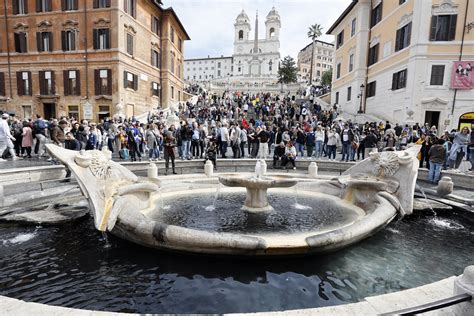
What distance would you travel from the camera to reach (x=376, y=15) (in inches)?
1145

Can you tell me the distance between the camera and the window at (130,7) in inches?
1124

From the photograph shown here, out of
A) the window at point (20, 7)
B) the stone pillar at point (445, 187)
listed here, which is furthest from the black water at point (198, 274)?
the window at point (20, 7)

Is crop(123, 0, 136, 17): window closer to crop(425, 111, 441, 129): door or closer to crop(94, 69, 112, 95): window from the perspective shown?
crop(94, 69, 112, 95): window

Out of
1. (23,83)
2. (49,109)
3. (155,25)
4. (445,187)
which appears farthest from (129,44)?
(445,187)

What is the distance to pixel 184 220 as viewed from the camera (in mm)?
6223

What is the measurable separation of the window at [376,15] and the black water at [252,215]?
27146 millimetres

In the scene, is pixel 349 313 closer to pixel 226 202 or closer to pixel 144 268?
pixel 144 268

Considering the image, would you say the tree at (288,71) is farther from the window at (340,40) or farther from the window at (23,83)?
the window at (23,83)

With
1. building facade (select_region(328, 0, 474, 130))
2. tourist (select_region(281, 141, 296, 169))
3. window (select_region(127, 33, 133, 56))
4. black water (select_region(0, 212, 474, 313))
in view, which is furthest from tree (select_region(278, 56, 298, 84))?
black water (select_region(0, 212, 474, 313))

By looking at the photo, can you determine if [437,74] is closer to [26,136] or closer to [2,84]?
[26,136]

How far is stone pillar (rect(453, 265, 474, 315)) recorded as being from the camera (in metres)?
2.32

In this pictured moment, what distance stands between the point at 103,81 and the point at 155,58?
9.19 metres

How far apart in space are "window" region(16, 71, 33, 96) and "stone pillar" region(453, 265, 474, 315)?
3560cm

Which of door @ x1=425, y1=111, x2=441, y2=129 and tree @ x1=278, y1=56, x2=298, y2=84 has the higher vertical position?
tree @ x1=278, y1=56, x2=298, y2=84
